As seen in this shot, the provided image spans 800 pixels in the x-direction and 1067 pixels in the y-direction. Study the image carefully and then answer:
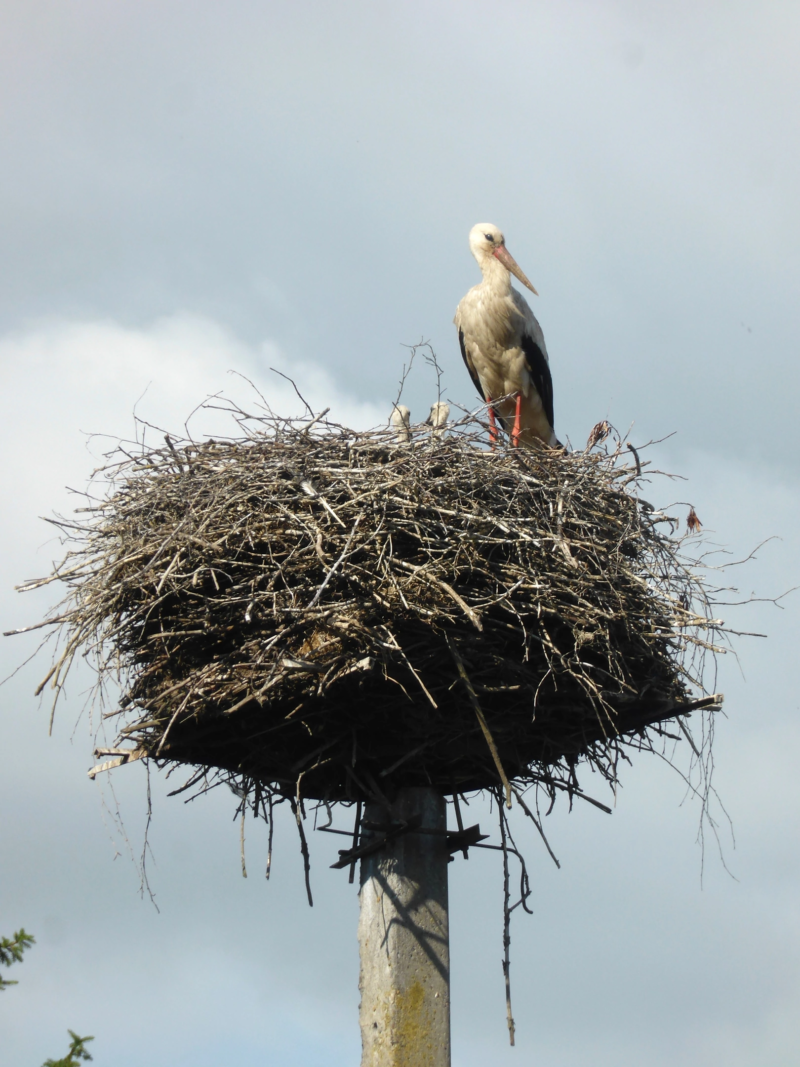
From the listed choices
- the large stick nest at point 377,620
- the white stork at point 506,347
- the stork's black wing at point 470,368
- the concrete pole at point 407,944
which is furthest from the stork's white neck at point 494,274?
the concrete pole at point 407,944

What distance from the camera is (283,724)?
4.71 metres

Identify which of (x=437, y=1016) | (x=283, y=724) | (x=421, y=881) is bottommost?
(x=437, y=1016)

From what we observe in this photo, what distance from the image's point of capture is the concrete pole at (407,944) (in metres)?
4.43

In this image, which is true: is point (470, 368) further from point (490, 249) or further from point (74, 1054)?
point (74, 1054)

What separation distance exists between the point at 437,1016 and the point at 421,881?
500 mm

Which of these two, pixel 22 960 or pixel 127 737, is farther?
pixel 22 960

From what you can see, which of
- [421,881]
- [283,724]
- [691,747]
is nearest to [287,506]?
[283,724]

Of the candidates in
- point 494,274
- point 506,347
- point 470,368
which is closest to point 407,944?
point 506,347

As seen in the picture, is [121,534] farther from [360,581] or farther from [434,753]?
[434,753]

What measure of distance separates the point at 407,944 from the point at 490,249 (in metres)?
5.76

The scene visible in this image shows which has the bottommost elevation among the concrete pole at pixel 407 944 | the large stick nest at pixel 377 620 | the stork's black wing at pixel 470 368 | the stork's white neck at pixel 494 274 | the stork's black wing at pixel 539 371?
the concrete pole at pixel 407 944

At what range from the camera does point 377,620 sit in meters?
4.46

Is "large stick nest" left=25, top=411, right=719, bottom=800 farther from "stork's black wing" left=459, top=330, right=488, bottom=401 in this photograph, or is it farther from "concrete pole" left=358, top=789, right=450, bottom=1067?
"stork's black wing" left=459, top=330, right=488, bottom=401

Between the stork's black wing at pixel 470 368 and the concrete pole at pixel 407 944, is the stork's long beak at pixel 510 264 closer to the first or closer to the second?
the stork's black wing at pixel 470 368
